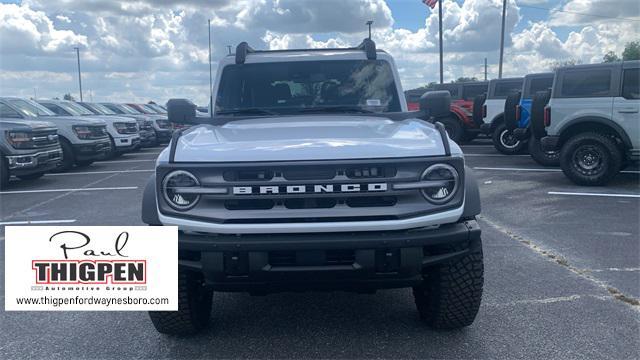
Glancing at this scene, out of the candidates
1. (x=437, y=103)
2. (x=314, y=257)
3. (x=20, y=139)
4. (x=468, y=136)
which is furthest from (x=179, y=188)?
(x=468, y=136)

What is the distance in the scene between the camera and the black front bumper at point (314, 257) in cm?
300

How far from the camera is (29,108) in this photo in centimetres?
1248

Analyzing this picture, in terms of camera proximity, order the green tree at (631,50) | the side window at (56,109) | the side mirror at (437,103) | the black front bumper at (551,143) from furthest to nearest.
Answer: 1. the green tree at (631,50)
2. the side window at (56,109)
3. the black front bumper at (551,143)
4. the side mirror at (437,103)

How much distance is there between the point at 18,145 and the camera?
33.9 feet

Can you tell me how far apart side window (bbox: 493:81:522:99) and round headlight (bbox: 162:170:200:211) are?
13.0 meters

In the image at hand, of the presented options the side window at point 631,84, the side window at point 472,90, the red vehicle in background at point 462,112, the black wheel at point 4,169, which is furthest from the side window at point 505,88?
the black wheel at point 4,169

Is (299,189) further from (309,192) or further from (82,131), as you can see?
(82,131)

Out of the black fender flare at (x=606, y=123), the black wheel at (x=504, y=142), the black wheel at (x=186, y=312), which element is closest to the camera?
the black wheel at (x=186, y=312)

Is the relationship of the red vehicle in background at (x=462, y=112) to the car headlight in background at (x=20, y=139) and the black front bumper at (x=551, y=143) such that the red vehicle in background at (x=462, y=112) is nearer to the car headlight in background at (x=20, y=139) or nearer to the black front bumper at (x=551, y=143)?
the black front bumper at (x=551, y=143)

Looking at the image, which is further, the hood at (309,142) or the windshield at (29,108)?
the windshield at (29,108)

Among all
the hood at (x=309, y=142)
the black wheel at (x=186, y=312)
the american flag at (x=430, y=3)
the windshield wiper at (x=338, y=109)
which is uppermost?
the american flag at (x=430, y=3)

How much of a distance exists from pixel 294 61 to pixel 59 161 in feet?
27.0

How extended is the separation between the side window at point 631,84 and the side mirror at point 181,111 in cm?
744

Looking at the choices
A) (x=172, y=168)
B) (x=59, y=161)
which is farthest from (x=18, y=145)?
(x=172, y=168)
